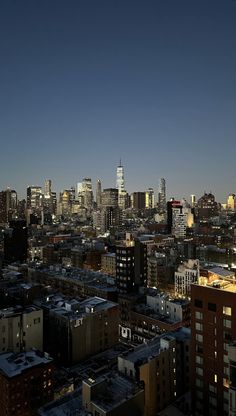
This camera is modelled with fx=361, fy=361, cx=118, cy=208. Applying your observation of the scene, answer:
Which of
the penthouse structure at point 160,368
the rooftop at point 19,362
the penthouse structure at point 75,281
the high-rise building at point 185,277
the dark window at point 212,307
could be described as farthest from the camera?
the high-rise building at point 185,277

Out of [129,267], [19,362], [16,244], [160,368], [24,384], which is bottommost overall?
[24,384]

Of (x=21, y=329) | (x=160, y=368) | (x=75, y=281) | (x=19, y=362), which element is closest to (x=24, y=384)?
(x=19, y=362)

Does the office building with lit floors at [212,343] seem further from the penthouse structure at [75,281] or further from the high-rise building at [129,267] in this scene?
the high-rise building at [129,267]

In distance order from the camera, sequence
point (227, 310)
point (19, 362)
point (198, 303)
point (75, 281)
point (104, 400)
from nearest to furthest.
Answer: point (227, 310), point (104, 400), point (198, 303), point (19, 362), point (75, 281)

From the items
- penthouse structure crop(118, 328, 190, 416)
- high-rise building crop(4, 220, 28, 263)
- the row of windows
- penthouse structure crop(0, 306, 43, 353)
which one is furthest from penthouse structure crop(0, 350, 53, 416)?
high-rise building crop(4, 220, 28, 263)

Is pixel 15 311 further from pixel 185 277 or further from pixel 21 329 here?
pixel 185 277

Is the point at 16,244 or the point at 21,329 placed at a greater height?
the point at 16,244

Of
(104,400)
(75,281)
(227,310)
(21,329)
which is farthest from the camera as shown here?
(75,281)

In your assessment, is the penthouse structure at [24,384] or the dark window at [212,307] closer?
the dark window at [212,307]

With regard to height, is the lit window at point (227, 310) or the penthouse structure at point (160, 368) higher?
the lit window at point (227, 310)

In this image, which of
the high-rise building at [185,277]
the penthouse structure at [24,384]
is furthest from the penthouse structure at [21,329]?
the high-rise building at [185,277]
